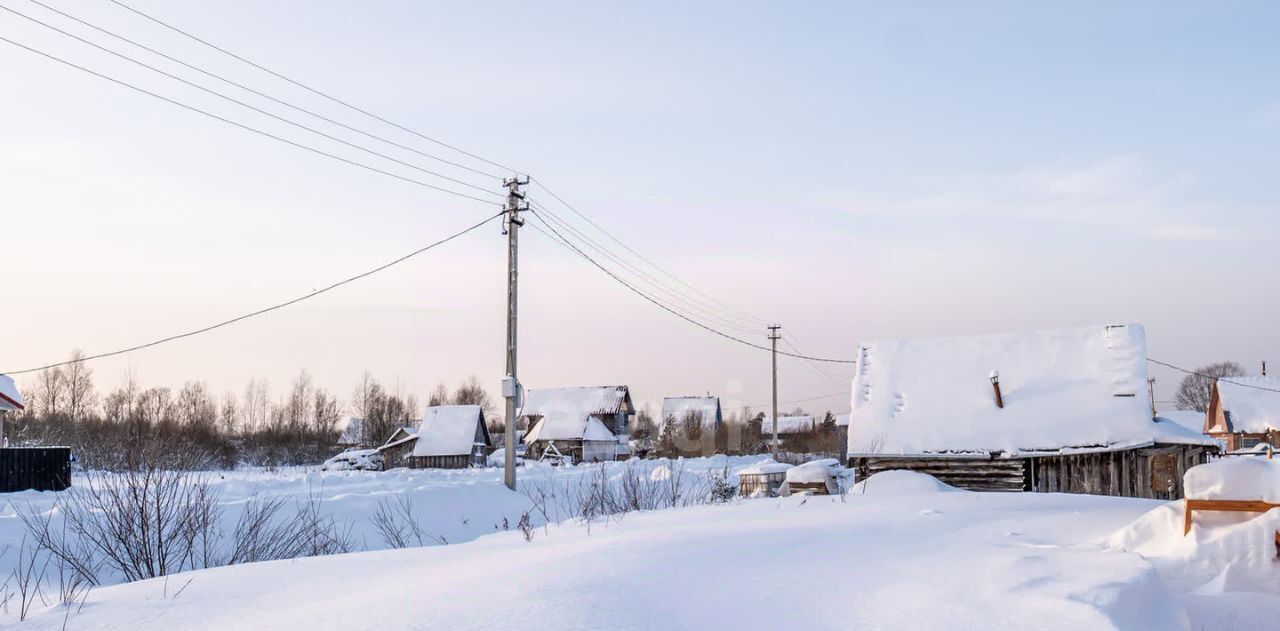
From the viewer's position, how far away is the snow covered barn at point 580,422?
57250 millimetres

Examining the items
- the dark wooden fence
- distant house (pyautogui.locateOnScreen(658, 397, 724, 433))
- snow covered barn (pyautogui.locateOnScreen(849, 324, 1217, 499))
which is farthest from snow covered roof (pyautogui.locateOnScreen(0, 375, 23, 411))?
distant house (pyautogui.locateOnScreen(658, 397, 724, 433))

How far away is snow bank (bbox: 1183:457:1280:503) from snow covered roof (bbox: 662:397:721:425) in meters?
62.6

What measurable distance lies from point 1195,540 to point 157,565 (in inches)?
435

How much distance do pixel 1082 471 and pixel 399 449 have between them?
39.4m

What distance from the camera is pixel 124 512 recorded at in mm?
10445

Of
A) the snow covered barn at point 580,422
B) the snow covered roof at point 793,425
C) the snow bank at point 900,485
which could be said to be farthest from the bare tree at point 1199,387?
the snow bank at point 900,485

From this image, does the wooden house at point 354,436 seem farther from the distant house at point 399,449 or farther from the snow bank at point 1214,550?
the snow bank at point 1214,550

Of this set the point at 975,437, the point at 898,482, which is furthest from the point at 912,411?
the point at 898,482

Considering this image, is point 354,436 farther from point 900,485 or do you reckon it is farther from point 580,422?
point 900,485

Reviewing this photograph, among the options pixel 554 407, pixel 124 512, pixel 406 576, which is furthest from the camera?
pixel 554 407

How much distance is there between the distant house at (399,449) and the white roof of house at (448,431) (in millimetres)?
3365

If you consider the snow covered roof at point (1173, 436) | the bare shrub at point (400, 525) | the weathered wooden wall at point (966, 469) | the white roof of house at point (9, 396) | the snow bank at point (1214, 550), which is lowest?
the bare shrub at point (400, 525)

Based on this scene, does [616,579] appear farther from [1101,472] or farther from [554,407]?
[554,407]

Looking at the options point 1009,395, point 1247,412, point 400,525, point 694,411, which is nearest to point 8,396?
point 400,525
